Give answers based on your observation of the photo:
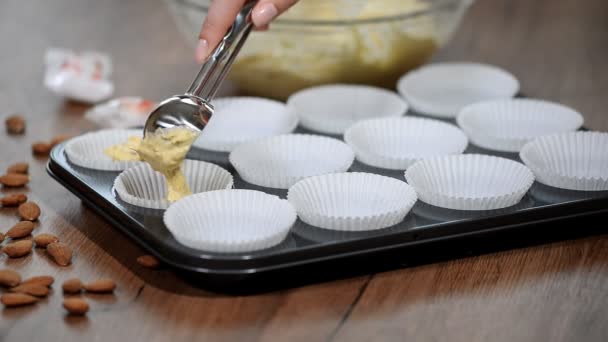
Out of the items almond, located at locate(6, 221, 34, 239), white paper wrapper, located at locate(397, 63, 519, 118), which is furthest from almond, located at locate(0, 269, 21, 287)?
white paper wrapper, located at locate(397, 63, 519, 118)

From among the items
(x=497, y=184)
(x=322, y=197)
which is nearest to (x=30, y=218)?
(x=322, y=197)

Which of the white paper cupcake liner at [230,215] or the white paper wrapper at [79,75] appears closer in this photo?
the white paper cupcake liner at [230,215]

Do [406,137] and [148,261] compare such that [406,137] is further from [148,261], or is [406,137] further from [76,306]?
[76,306]

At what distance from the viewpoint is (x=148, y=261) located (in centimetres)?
122

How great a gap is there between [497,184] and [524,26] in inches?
40.6

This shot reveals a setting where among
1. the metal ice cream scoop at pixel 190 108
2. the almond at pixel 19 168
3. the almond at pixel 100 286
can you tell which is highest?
the metal ice cream scoop at pixel 190 108

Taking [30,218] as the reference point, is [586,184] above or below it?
above

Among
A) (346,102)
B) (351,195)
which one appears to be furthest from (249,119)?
(351,195)

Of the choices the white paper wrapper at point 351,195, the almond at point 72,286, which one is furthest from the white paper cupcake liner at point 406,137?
the almond at point 72,286

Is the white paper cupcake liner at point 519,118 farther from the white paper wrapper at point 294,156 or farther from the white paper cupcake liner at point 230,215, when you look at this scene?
the white paper cupcake liner at point 230,215

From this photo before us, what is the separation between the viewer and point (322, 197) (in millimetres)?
1326

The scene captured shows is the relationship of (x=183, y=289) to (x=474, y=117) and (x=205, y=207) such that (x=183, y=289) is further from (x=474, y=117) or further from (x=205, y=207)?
(x=474, y=117)

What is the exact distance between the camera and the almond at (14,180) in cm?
148

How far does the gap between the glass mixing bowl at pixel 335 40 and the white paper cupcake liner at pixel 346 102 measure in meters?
0.05
